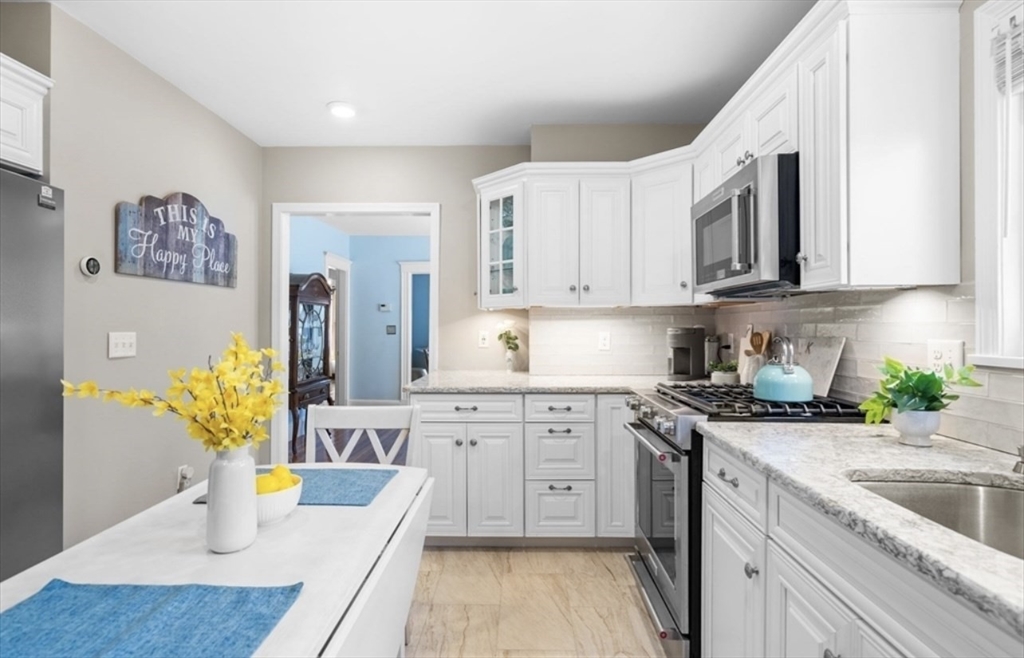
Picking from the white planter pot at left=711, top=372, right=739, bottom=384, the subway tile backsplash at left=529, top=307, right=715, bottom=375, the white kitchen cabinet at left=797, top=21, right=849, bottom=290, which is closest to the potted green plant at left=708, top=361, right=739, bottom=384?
the white planter pot at left=711, top=372, right=739, bottom=384

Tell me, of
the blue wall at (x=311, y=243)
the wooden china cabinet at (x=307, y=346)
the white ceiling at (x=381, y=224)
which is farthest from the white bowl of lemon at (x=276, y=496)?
the white ceiling at (x=381, y=224)

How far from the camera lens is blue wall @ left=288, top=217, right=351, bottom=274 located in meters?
5.21

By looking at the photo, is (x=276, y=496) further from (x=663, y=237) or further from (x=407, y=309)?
(x=407, y=309)

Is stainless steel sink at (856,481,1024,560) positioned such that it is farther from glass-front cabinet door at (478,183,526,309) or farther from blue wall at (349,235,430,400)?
blue wall at (349,235,430,400)

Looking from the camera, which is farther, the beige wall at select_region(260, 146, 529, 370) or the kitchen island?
the beige wall at select_region(260, 146, 529, 370)

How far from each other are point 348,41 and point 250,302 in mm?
2060

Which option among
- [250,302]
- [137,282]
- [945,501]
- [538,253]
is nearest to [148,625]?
[945,501]

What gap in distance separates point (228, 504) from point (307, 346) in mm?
3648

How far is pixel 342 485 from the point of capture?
1486 millimetres

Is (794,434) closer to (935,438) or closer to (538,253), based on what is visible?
(935,438)

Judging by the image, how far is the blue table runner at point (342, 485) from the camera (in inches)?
53.5

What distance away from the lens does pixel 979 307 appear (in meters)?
1.37

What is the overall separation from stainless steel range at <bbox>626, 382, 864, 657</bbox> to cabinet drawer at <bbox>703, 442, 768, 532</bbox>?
0.31 feet

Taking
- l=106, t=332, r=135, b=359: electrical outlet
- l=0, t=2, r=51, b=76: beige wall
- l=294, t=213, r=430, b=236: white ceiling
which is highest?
l=294, t=213, r=430, b=236: white ceiling
